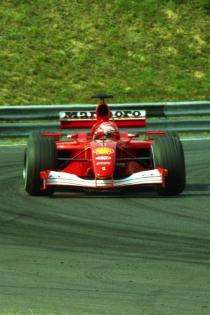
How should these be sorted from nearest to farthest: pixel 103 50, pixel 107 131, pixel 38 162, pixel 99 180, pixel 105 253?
pixel 105 253, pixel 99 180, pixel 38 162, pixel 107 131, pixel 103 50

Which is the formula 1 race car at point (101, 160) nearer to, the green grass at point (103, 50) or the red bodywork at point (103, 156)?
the red bodywork at point (103, 156)

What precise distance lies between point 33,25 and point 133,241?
70.6 ft

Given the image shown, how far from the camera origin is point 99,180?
12.5 metres

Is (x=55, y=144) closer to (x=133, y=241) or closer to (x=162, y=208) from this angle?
(x=162, y=208)

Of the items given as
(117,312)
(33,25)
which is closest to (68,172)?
(117,312)

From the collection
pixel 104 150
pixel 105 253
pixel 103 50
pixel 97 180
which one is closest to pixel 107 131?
pixel 104 150

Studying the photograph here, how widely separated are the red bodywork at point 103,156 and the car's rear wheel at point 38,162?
16cm

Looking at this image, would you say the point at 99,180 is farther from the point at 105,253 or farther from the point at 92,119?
the point at 105,253

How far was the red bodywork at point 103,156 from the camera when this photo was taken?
12.5 metres

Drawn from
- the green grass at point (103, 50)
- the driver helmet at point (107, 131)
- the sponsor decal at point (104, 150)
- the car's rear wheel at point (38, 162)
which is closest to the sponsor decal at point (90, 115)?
the driver helmet at point (107, 131)

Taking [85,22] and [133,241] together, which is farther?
[85,22]

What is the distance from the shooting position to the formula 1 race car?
41.2 feet

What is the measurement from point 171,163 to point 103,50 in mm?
17571

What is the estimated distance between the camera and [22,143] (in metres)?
21.1
